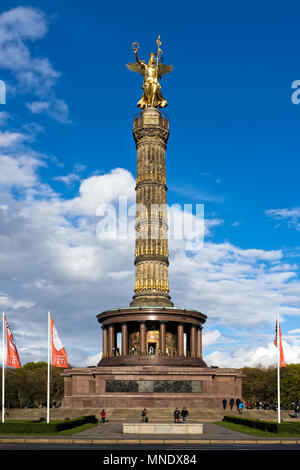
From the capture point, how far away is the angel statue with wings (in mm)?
61812

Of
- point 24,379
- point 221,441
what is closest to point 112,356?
point 221,441

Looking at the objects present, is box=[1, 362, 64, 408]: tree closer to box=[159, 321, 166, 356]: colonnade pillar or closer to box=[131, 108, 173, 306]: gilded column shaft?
box=[131, 108, 173, 306]: gilded column shaft

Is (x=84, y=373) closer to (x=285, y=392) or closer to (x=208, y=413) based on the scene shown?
(x=208, y=413)

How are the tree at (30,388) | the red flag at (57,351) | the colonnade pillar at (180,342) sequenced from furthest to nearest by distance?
the tree at (30,388) < the colonnade pillar at (180,342) < the red flag at (57,351)

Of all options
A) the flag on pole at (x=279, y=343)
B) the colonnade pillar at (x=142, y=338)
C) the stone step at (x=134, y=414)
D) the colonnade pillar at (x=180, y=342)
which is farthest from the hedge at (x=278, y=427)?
the colonnade pillar at (x=180, y=342)

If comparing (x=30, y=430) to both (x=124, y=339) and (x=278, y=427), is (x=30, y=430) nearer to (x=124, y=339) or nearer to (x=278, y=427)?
(x=278, y=427)

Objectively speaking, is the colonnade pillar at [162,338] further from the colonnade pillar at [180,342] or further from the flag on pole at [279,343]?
the flag on pole at [279,343]

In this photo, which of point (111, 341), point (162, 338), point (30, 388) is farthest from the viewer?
point (30, 388)

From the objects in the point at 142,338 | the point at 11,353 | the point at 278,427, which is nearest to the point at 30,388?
the point at 142,338

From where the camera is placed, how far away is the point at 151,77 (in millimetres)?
62125

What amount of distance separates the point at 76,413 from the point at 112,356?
10.7 m

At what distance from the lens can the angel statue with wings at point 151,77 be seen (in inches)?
2434

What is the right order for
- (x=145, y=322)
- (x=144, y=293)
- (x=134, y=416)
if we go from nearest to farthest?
(x=134, y=416), (x=145, y=322), (x=144, y=293)

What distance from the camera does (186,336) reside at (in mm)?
58219
